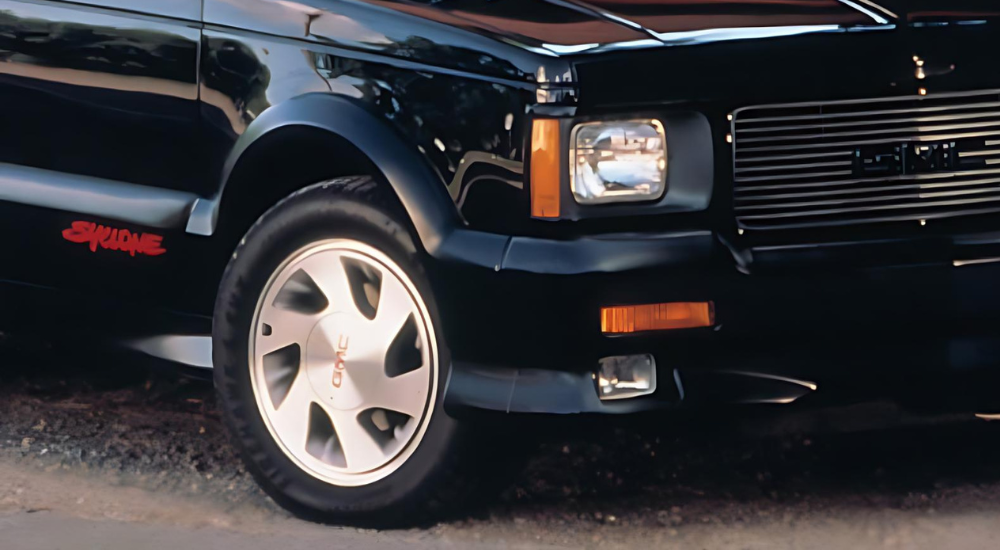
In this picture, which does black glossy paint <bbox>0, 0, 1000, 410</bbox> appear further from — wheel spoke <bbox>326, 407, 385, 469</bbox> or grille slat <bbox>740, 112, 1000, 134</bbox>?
wheel spoke <bbox>326, 407, 385, 469</bbox>

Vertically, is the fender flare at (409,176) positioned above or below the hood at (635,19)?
below

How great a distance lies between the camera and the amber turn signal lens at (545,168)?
12.5 feet

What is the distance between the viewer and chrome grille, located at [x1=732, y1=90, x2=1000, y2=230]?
3914 mm

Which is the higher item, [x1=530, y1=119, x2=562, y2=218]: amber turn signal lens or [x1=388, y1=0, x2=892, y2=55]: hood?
[x1=388, y1=0, x2=892, y2=55]: hood

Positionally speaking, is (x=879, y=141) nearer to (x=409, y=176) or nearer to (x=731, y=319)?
(x=731, y=319)

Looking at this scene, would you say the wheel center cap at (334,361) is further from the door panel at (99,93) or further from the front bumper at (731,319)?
the door panel at (99,93)

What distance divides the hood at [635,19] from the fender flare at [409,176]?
29 centimetres

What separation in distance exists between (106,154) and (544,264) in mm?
1428

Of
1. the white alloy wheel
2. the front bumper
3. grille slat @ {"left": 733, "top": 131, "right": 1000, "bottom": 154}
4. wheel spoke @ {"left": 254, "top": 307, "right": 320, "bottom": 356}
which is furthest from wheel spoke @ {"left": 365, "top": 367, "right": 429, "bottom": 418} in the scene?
grille slat @ {"left": 733, "top": 131, "right": 1000, "bottom": 154}

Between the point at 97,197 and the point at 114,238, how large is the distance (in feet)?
0.39

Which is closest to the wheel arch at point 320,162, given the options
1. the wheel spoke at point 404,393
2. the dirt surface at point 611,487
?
the wheel spoke at point 404,393

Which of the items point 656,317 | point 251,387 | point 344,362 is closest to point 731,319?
point 656,317

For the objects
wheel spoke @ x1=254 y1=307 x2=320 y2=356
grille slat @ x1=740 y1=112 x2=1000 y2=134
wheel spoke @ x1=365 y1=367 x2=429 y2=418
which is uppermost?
grille slat @ x1=740 y1=112 x2=1000 y2=134

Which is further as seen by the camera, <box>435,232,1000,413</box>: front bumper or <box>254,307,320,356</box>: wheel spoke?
<box>254,307,320,356</box>: wheel spoke
